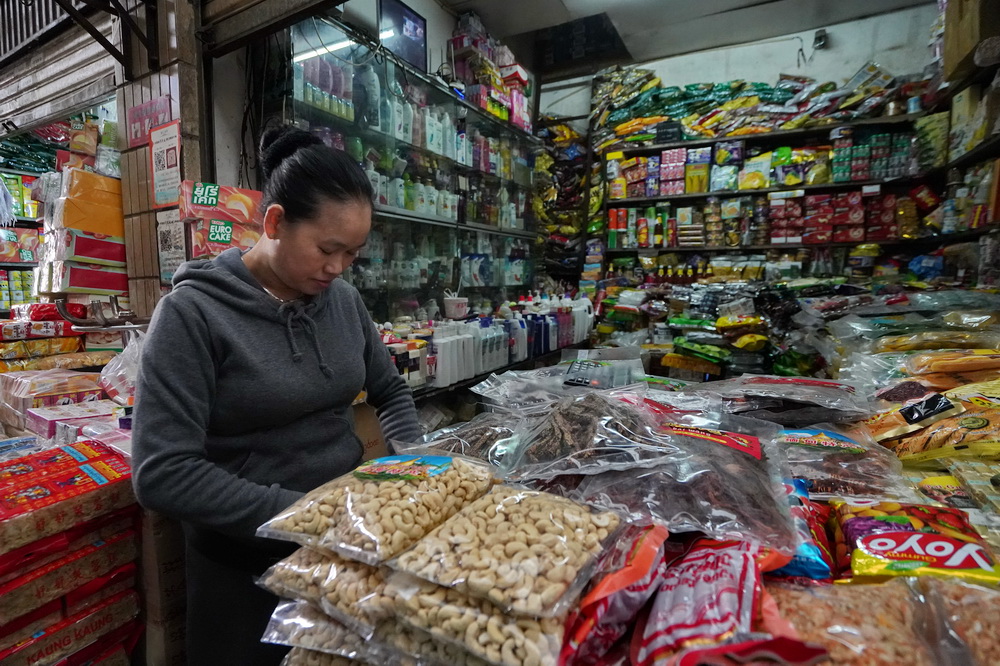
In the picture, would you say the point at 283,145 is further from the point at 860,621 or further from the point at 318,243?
the point at 860,621

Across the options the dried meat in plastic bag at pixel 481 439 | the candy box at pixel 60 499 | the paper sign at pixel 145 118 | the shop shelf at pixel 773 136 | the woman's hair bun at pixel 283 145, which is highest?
the shop shelf at pixel 773 136

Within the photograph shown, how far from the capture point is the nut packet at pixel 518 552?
524 mm

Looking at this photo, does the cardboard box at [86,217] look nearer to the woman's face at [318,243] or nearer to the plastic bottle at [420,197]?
the plastic bottle at [420,197]

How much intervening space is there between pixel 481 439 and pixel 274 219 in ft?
2.29

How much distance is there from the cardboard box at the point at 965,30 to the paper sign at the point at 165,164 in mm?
3523

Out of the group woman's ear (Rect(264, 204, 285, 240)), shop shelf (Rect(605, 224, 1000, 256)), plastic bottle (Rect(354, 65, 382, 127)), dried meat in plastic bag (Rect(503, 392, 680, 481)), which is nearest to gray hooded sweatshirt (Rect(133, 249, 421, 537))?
woman's ear (Rect(264, 204, 285, 240))

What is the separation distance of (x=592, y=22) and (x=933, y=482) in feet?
16.0

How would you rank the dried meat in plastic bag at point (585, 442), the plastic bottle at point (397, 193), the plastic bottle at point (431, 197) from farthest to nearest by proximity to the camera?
the plastic bottle at point (431, 197) → the plastic bottle at point (397, 193) → the dried meat in plastic bag at point (585, 442)

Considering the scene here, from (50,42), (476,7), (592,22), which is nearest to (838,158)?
(592,22)

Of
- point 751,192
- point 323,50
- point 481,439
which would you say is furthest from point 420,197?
point 751,192

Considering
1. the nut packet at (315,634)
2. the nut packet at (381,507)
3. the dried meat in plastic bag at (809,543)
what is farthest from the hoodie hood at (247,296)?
the dried meat in plastic bag at (809,543)

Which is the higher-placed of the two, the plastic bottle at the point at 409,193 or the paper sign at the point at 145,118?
the paper sign at the point at 145,118

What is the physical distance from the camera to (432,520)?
0.67 m

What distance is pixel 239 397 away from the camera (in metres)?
1.09
